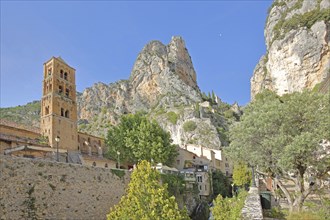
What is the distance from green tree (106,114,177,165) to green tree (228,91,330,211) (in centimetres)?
2105

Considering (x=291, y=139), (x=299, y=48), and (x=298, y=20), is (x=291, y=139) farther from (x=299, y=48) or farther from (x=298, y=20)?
(x=298, y=20)

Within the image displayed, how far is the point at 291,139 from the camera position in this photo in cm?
→ 1595

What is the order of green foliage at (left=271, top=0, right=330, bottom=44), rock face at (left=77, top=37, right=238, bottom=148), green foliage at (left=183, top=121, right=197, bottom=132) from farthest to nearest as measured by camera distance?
1. rock face at (left=77, top=37, right=238, bottom=148)
2. green foliage at (left=183, top=121, right=197, bottom=132)
3. green foliage at (left=271, top=0, right=330, bottom=44)

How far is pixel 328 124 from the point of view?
14.9 meters

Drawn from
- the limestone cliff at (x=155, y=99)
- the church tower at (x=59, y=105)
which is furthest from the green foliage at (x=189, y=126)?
the church tower at (x=59, y=105)

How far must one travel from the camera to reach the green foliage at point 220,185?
149 feet

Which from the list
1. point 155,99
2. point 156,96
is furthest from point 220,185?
point 156,96

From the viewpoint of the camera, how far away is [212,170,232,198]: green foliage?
45.3m

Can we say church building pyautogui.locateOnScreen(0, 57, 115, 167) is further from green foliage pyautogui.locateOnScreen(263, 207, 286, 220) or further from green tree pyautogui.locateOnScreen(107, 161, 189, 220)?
green foliage pyautogui.locateOnScreen(263, 207, 286, 220)

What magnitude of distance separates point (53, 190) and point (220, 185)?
3335 centimetres

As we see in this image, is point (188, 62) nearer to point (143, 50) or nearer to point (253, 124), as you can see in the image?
point (143, 50)

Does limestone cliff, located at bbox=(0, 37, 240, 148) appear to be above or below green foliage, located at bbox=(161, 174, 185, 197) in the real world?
above

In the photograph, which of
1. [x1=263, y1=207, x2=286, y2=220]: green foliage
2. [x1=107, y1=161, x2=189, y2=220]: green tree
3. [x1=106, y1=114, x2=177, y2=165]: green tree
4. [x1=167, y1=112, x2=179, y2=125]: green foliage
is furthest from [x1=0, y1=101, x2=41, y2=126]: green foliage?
[x1=263, y1=207, x2=286, y2=220]: green foliage

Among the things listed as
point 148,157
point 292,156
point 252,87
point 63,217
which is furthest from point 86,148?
point 252,87
